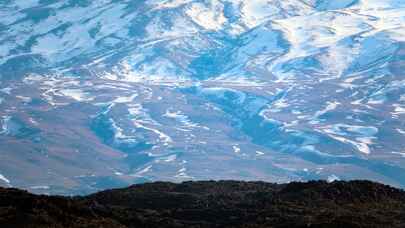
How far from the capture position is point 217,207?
43.4 m

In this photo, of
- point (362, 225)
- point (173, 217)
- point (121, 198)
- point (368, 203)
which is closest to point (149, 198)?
point (121, 198)

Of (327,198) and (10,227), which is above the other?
(327,198)

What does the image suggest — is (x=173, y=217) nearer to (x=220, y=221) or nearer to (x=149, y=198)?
(x=220, y=221)

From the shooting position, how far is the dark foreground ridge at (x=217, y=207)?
36031 millimetres

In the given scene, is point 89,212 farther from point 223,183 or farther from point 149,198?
point 223,183

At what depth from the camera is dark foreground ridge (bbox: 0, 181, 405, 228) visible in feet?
118

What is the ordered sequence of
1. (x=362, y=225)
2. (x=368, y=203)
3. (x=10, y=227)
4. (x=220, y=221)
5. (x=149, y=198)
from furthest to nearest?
(x=149, y=198) → (x=368, y=203) → (x=220, y=221) → (x=362, y=225) → (x=10, y=227)

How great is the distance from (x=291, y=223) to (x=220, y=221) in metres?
3.89

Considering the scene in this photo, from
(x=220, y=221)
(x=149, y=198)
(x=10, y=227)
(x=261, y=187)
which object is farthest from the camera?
(x=261, y=187)

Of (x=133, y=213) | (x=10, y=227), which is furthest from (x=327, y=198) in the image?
(x=10, y=227)

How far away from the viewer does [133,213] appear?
4069cm

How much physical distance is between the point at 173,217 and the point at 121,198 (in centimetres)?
606

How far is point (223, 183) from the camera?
2109 inches

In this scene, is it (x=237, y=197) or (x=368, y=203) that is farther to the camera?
(x=237, y=197)
